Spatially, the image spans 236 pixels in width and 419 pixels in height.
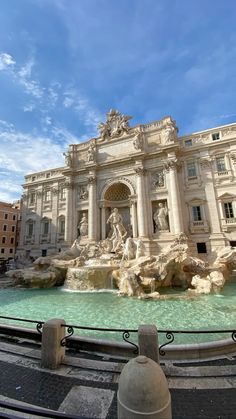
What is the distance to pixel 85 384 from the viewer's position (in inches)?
128

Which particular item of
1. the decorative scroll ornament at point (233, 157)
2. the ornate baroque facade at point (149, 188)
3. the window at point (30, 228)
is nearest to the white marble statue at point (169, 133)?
the ornate baroque facade at point (149, 188)

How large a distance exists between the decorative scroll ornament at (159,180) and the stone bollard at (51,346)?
1884 cm

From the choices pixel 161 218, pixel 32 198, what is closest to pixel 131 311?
pixel 161 218

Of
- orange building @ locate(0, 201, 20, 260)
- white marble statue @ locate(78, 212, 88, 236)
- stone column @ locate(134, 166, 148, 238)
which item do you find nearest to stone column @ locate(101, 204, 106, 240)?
white marble statue @ locate(78, 212, 88, 236)

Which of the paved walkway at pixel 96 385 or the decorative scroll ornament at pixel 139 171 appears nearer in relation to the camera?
the paved walkway at pixel 96 385

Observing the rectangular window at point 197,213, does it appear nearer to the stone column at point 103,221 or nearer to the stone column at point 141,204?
the stone column at point 141,204

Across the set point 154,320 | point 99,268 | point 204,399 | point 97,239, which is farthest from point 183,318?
point 97,239

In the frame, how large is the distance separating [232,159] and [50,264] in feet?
62.4

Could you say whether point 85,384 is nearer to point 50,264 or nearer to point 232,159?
point 50,264

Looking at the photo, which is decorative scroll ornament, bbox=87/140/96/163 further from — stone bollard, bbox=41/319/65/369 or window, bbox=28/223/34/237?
stone bollard, bbox=41/319/65/369

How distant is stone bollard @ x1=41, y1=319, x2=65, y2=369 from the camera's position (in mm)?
3627

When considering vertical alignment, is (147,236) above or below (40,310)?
above

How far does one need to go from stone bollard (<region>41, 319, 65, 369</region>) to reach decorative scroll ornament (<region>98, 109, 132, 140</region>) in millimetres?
23160

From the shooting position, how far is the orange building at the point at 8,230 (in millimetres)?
33531
